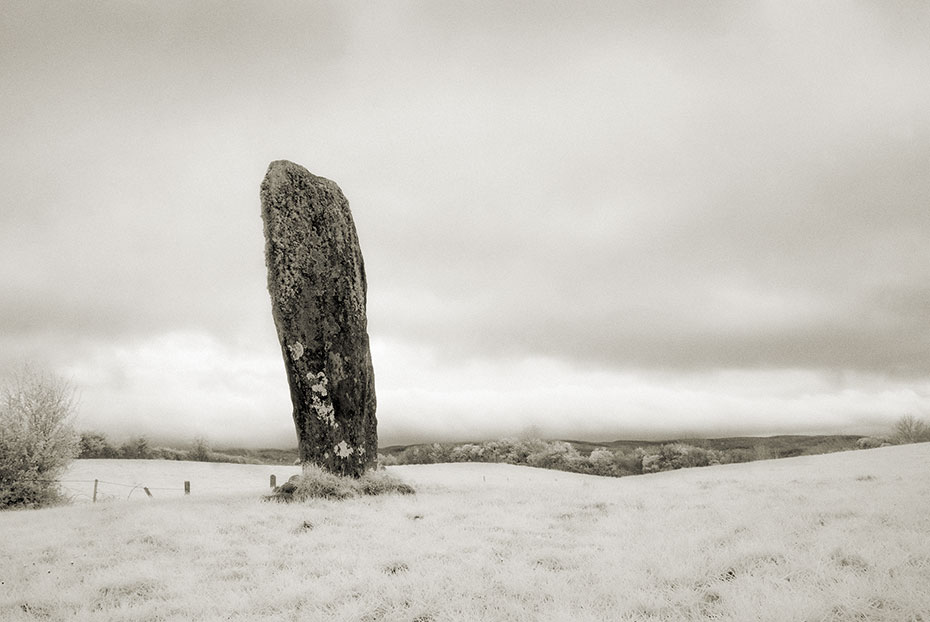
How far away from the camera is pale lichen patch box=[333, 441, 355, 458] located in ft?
43.1

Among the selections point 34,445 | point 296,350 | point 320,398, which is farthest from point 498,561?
point 34,445

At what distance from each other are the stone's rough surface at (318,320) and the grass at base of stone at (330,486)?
1.16 feet

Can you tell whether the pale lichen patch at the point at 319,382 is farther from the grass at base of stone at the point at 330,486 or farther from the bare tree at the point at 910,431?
the bare tree at the point at 910,431

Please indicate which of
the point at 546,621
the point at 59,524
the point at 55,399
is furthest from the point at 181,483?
the point at 546,621

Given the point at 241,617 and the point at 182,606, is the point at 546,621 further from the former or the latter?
the point at 182,606

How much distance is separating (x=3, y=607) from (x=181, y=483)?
38.3m

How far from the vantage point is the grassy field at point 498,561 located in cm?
462

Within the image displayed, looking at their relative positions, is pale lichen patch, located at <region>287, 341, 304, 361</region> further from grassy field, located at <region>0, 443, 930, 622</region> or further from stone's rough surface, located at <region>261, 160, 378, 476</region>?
grassy field, located at <region>0, 443, 930, 622</region>

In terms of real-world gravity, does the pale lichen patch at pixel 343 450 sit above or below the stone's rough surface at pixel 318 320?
below

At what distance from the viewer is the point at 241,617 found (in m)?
4.93

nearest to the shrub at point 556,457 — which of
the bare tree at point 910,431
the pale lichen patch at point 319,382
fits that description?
the bare tree at point 910,431

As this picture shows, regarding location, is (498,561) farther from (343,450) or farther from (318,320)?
(318,320)

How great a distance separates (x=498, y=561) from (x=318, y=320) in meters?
8.49

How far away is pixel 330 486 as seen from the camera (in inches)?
484
